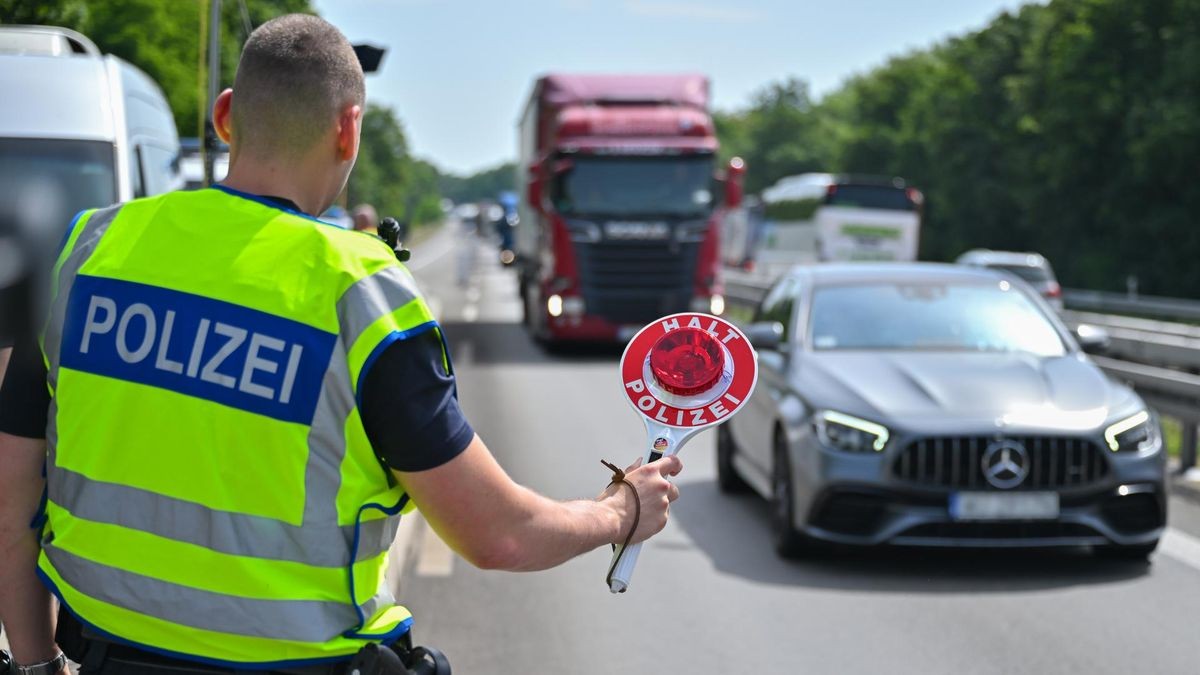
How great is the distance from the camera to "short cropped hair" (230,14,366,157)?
2412mm

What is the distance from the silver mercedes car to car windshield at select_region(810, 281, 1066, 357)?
71mm

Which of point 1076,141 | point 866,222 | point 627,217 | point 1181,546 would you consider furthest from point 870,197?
point 1181,546

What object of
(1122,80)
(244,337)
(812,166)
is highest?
(244,337)

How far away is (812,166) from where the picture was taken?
479ft

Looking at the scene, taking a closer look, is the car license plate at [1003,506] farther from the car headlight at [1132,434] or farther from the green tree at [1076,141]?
the green tree at [1076,141]

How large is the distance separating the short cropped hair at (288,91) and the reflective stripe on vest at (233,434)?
102mm

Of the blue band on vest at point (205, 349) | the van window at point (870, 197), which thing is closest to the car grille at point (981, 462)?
the blue band on vest at point (205, 349)

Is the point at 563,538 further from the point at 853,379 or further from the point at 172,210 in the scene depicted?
the point at 853,379

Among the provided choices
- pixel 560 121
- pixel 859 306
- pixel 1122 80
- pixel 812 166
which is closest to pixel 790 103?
pixel 812 166

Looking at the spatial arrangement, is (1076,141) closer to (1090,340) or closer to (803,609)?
(1090,340)

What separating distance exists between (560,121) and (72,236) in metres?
20.6

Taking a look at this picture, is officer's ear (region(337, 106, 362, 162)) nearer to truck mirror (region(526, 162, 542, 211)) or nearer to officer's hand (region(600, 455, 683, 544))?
officer's hand (region(600, 455, 683, 544))

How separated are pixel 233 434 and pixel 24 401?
1.44 ft

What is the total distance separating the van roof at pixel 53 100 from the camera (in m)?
9.49
